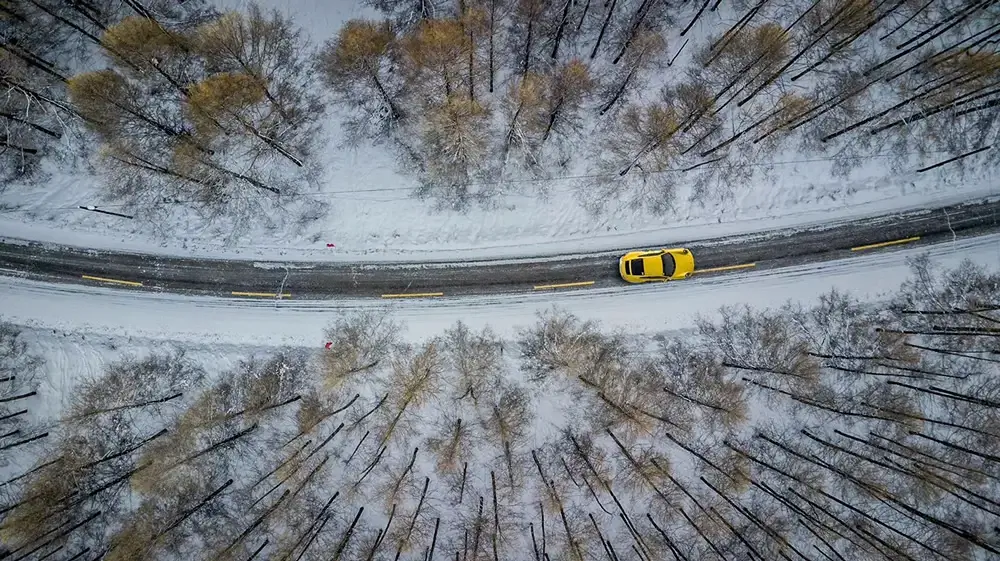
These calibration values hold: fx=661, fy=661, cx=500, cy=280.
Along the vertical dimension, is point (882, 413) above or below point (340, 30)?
below

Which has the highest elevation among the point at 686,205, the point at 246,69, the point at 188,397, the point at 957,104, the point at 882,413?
the point at 246,69

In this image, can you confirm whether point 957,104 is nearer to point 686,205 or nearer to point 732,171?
point 732,171

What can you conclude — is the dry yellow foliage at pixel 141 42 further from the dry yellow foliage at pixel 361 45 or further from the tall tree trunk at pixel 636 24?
the tall tree trunk at pixel 636 24

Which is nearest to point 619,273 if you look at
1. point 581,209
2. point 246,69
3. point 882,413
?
point 581,209

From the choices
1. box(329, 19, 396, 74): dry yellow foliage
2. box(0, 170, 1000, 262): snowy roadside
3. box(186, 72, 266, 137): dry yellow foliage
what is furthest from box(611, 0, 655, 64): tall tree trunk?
box(186, 72, 266, 137): dry yellow foliage

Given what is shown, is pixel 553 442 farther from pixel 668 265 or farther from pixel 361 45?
pixel 361 45

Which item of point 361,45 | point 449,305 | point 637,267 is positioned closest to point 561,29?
point 361,45

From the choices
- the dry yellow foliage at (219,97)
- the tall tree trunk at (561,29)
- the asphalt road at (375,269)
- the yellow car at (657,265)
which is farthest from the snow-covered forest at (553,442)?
the tall tree trunk at (561,29)
